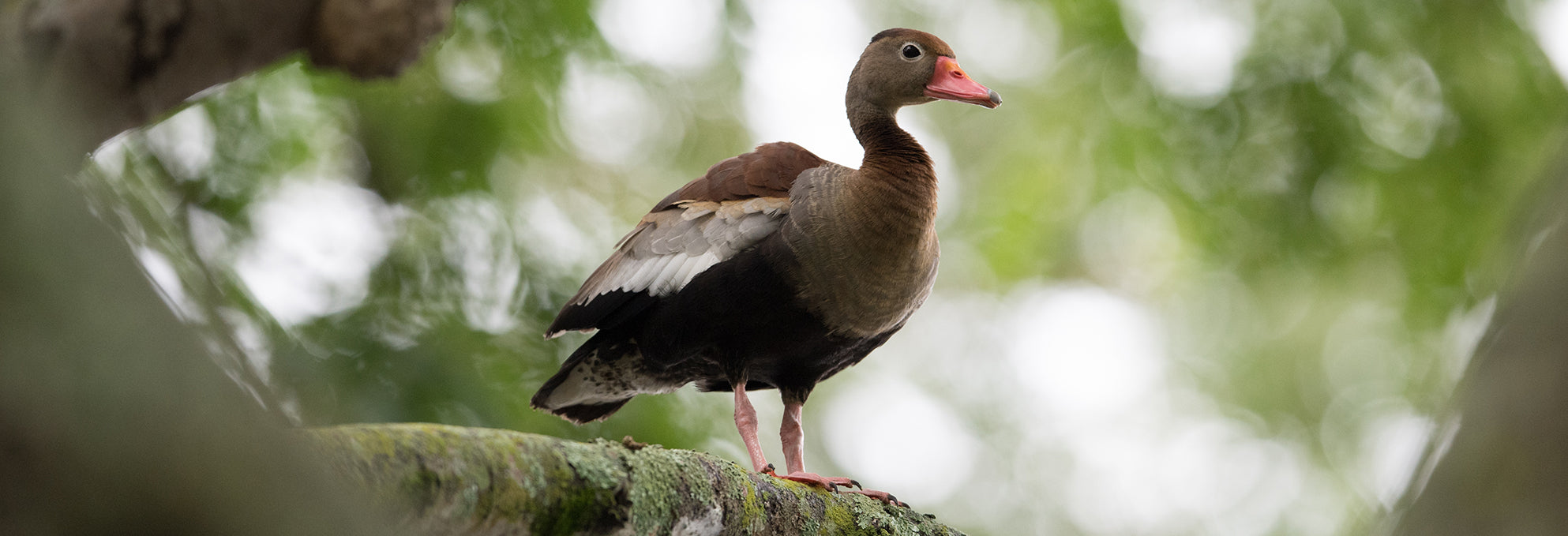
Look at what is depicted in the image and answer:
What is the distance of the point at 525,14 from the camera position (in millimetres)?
6980

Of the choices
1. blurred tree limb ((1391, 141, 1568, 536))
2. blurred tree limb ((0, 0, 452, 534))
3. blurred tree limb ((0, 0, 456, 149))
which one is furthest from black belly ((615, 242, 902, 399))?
blurred tree limb ((0, 0, 452, 534))

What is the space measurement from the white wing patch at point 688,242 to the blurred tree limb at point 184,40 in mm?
1226

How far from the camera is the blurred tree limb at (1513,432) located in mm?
1091

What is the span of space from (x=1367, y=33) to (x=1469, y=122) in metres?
0.87

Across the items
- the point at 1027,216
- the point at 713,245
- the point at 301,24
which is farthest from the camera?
the point at 1027,216

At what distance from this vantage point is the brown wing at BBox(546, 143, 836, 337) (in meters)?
4.58

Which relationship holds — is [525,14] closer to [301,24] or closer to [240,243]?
[240,243]

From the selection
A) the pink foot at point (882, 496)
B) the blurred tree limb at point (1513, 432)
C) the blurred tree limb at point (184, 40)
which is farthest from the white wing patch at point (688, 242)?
the blurred tree limb at point (1513, 432)

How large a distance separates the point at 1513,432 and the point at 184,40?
360cm

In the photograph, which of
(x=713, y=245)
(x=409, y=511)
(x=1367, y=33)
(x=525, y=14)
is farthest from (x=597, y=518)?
(x=1367, y=33)

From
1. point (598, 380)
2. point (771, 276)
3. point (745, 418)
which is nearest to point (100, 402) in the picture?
point (771, 276)

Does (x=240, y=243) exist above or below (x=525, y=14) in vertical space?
below

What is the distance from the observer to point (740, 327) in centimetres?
446

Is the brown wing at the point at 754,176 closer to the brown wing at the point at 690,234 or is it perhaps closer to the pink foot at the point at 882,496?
the brown wing at the point at 690,234
